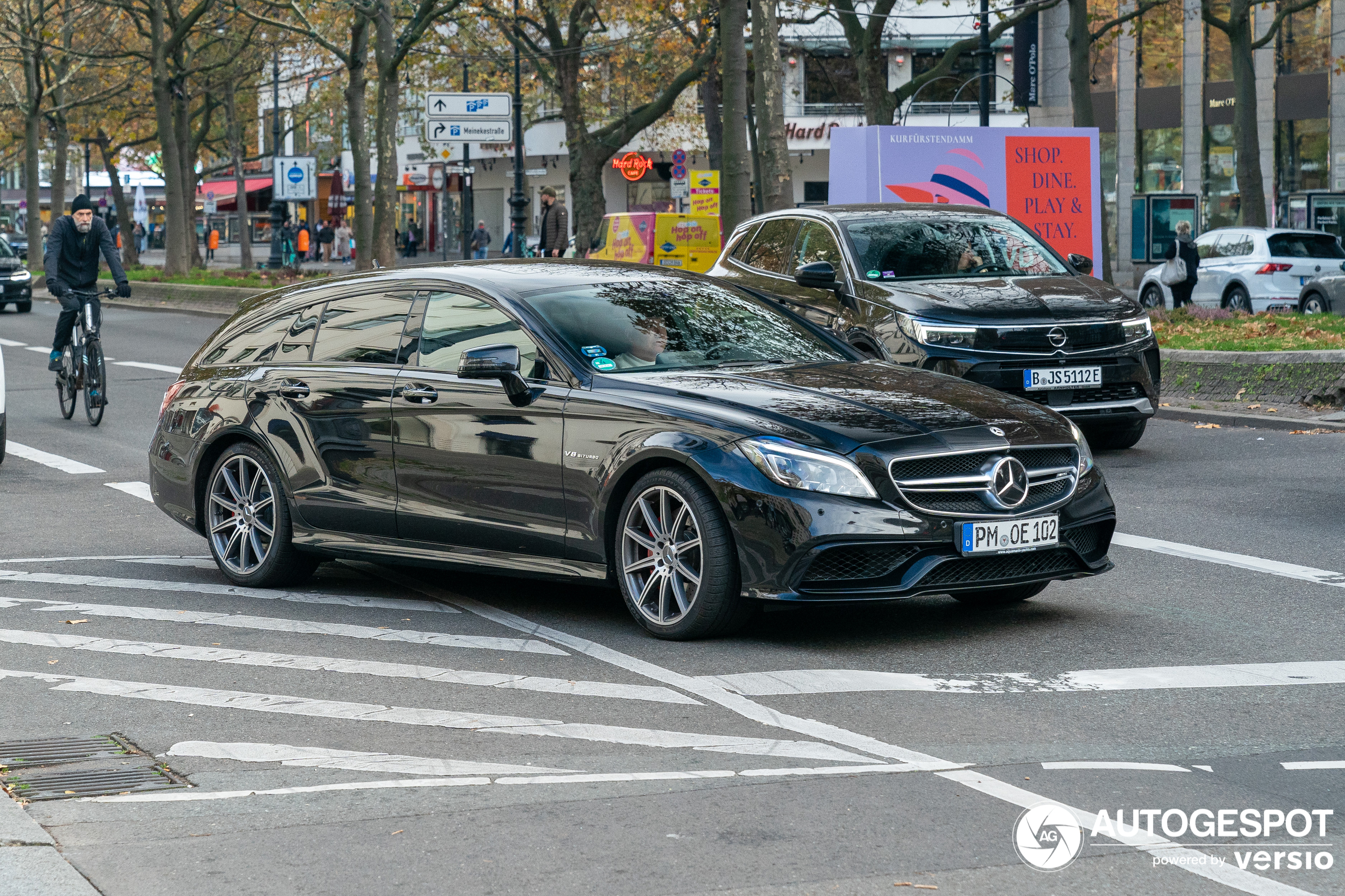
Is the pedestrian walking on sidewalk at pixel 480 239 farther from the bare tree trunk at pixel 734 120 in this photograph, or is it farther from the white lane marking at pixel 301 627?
the white lane marking at pixel 301 627

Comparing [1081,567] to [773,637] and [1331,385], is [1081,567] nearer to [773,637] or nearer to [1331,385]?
[773,637]

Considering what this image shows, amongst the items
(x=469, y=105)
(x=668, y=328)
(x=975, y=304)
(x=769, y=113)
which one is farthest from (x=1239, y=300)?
(x=668, y=328)

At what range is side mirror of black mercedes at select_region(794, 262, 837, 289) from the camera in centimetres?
1283

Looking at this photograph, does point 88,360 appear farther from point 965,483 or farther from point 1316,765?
point 1316,765

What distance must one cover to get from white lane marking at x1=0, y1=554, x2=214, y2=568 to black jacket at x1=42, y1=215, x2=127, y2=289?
7029mm

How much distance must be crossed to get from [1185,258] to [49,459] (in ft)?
60.8

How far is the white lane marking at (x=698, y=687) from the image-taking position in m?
5.43

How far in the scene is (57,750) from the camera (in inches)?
221

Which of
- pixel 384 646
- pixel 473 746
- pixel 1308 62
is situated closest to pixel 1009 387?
pixel 384 646

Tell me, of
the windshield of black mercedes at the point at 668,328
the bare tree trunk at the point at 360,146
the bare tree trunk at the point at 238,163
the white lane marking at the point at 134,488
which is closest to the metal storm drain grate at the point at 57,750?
the windshield of black mercedes at the point at 668,328

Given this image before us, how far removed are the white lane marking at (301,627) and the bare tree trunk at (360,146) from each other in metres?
25.7

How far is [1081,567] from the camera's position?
721 centimetres

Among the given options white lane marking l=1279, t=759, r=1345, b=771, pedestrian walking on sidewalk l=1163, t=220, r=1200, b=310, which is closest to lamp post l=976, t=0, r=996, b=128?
pedestrian walking on sidewalk l=1163, t=220, r=1200, b=310

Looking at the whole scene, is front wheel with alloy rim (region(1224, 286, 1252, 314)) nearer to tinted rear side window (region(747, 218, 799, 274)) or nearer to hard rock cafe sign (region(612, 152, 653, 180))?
tinted rear side window (region(747, 218, 799, 274))
